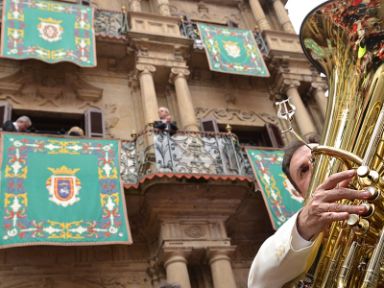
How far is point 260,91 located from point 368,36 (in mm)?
8701

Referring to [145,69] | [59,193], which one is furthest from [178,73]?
[59,193]

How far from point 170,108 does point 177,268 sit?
14.2ft

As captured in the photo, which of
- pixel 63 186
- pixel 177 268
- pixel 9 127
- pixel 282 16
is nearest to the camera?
pixel 177 268

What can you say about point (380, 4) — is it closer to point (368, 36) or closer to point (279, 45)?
point (368, 36)

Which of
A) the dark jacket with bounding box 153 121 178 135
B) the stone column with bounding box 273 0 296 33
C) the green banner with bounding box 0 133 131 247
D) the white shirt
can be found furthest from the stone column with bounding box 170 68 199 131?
the white shirt

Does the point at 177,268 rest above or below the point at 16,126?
below

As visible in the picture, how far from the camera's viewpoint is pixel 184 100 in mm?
9469

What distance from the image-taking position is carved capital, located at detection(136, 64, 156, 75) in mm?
9617

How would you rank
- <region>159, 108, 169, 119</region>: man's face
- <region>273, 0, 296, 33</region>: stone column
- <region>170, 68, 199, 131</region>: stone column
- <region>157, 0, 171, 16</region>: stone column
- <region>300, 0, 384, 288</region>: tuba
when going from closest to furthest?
<region>300, 0, 384, 288</region>: tuba < <region>159, 108, 169, 119</region>: man's face < <region>170, 68, 199, 131</region>: stone column < <region>157, 0, 171, 16</region>: stone column < <region>273, 0, 296, 33</region>: stone column

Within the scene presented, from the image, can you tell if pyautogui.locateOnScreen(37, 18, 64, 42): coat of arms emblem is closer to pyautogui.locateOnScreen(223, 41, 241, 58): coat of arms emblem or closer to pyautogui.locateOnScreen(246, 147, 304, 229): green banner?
pyautogui.locateOnScreen(223, 41, 241, 58): coat of arms emblem

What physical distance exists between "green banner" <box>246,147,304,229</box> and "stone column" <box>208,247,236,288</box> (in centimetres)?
97

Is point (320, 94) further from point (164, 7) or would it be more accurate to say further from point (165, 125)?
point (165, 125)

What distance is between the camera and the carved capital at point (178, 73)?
9891 millimetres

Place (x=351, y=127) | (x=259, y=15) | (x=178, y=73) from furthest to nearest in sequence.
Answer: (x=259, y=15) < (x=178, y=73) < (x=351, y=127)
